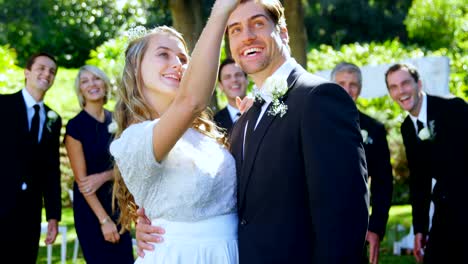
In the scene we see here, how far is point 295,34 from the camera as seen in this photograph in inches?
372

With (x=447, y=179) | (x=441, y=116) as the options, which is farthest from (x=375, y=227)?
(x=441, y=116)

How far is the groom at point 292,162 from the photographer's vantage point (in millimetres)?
2951

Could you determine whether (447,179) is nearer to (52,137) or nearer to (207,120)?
(207,120)

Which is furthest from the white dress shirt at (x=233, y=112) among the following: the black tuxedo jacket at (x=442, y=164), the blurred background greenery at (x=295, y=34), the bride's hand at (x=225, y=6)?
the bride's hand at (x=225, y=6)

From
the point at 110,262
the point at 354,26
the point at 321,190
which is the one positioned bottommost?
the point at 110,262

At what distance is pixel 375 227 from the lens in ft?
18.8

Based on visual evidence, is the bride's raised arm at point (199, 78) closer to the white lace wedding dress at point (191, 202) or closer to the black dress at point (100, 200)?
the white lace wedding dress at point (191, 202)

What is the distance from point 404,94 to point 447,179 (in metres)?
0.79

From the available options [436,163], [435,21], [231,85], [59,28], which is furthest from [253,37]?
[59,28]

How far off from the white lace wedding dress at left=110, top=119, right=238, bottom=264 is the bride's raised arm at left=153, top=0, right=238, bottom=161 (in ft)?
1.09

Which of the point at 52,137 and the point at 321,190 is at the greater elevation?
the point at 52,137

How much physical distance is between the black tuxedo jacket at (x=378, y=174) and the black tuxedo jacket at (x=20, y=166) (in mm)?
2920

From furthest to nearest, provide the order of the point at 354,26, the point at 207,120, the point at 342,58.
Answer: the point at 354,26 → the point at 342,58 → the point at 207,120

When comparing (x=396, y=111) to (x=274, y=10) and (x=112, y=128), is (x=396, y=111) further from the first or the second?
(x=274, y=10)
